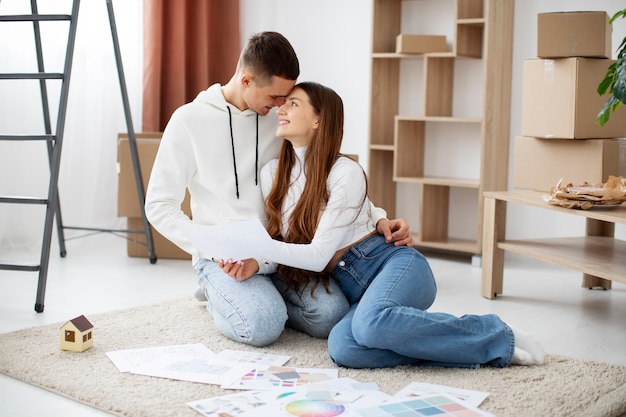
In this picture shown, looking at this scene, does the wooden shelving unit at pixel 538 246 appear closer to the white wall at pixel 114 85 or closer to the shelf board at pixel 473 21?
the white wall at pixel 114 85

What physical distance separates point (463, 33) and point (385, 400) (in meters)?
2.38

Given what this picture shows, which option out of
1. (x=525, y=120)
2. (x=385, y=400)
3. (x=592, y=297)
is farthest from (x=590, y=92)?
(x=385, y=400)

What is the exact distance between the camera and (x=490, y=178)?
12.4ft

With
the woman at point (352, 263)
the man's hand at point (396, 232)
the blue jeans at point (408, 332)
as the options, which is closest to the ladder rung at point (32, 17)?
the woman at point (352, 263)

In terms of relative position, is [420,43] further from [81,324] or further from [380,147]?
[81,324]

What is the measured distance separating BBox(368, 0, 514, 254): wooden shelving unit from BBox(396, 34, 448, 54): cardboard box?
44 millimetres

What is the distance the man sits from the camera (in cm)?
233

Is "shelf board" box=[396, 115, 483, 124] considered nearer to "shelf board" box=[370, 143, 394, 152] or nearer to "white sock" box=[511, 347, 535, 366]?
"shelf board" box=[370, 143, 394, 152]

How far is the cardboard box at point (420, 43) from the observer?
12.5ft

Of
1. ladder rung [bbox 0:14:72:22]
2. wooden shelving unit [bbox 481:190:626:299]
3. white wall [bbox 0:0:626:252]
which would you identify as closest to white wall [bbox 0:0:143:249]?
white wall [bbox 0:0:626:252]

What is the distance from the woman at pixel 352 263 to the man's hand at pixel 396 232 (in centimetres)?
2

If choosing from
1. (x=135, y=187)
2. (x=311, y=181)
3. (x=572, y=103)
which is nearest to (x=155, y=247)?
(x=135, y=187)

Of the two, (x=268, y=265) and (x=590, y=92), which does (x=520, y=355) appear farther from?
(x=590, y=92)

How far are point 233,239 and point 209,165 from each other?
0.39 m
